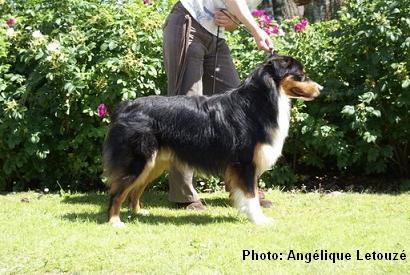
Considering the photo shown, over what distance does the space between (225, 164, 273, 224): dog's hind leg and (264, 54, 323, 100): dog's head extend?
0.81 meters

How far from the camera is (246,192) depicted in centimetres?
540

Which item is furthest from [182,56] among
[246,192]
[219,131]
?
[246,192]

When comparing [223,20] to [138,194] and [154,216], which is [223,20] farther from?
[154,216]

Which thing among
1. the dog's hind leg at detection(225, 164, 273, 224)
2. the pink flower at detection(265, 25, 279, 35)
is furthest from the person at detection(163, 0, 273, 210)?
the pink flower at detection(265, 25, 279, 35)

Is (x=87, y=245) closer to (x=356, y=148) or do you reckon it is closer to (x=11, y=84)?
(x=11, y=84)

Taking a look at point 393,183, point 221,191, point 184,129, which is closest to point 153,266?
point 184,129

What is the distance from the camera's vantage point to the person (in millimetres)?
5941

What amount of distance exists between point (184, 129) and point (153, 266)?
1609 mm

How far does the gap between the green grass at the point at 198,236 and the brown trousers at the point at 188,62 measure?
1.19 ft

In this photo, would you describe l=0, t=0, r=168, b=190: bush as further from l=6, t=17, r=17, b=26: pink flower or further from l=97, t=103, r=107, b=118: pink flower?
l=97, t=103, r=107, b=118: pink flower

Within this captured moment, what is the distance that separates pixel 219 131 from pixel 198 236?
102 centimetres

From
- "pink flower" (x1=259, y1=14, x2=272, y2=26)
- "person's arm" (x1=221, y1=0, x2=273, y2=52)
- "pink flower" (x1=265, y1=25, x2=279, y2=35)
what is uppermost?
"pink flower" (x1=259, y1=14, x2=272, y2=26)

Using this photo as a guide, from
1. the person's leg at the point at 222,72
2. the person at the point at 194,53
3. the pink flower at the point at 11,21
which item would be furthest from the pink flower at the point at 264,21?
the pink flower at the point at 11,21

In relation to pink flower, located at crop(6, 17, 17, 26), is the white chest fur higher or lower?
lower
